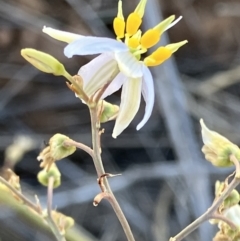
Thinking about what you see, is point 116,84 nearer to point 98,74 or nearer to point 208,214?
point 98,74

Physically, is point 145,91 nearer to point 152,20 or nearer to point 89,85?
Answer: point 89,85

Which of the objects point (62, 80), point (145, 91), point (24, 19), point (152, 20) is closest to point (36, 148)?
point (62, 80)

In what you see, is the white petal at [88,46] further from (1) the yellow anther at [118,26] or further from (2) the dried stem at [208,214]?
(2) the dried stem at [208,214]

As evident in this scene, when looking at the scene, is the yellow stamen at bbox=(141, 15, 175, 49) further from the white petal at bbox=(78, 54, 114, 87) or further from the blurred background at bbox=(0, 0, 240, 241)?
the blurred background at bbox=(0, 0, 240, 241)

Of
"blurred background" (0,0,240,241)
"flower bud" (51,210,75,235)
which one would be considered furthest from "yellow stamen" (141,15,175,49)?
"blurred background" (0,0,240,241)

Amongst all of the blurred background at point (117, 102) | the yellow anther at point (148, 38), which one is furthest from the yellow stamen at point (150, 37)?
the blurred background at point (117, 102)

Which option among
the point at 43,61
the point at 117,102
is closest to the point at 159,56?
the point at 43,61

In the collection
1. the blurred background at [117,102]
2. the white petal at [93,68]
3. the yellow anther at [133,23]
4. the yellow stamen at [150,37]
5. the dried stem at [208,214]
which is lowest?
the blurred background at [117,102]
